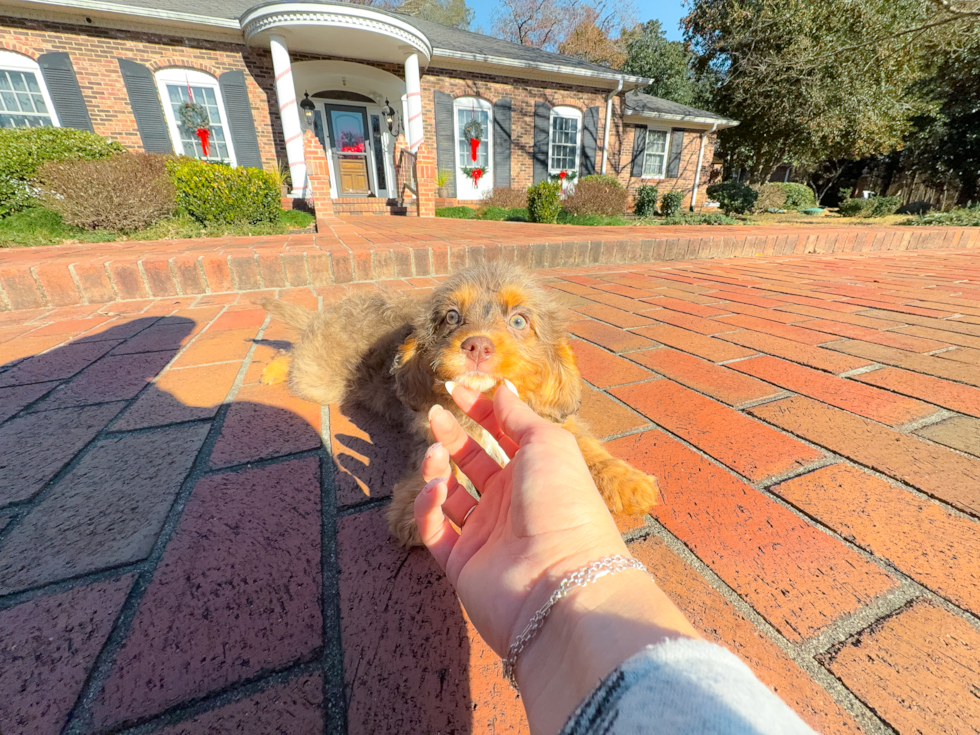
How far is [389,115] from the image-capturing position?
1559cm

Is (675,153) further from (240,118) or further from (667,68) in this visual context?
(240,118)

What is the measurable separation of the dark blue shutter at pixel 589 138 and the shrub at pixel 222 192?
45.2ft

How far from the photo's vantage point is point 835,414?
2.12 metres

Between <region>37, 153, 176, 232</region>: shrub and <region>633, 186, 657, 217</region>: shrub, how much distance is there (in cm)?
1825

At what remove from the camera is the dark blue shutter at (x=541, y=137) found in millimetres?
17000

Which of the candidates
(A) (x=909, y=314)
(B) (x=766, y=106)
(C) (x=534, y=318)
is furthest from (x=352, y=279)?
(B) (x=766, y=106)

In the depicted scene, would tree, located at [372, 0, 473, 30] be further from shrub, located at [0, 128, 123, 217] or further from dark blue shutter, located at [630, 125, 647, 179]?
shrub, located at [0, 128, 123, 217]

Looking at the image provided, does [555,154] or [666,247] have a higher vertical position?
[555,154]

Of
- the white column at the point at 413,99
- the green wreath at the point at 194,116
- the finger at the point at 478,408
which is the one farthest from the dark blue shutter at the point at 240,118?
the finger at the point at 478,408

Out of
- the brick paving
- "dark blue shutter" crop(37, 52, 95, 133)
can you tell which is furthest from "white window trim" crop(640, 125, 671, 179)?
"dark blue shutter" crop(37, 52, 95, 133)

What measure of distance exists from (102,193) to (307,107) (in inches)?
359

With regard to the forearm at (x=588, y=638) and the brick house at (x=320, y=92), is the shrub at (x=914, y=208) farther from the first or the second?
the forearm at (x=588, y=638)

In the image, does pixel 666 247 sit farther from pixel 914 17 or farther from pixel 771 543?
pixel 914 17

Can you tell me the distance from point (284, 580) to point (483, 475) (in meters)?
0.72
